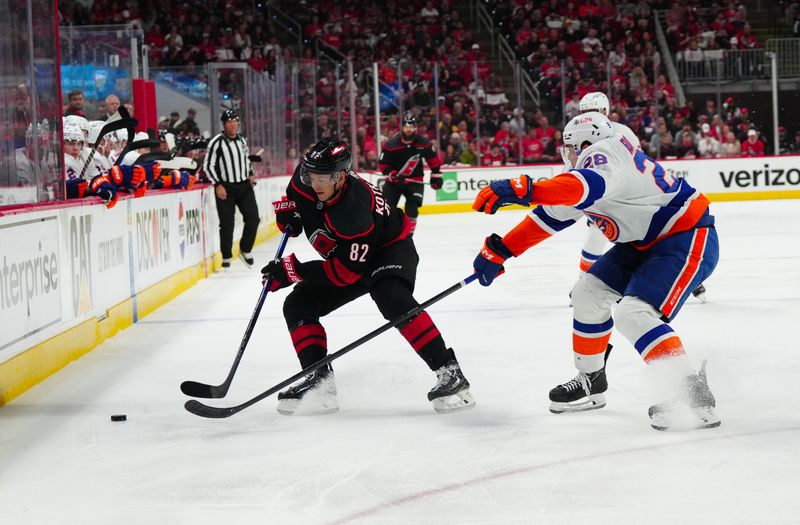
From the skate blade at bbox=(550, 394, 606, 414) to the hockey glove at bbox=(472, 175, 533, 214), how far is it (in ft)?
2.66

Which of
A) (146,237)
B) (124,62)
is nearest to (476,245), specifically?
(124,62)

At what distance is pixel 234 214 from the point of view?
9195 mm

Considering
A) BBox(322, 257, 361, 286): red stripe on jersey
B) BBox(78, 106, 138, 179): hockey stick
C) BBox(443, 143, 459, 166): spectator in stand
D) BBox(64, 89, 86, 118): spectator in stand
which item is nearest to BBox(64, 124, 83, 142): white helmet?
BBox(78, 106, 138, 179): hockey stick

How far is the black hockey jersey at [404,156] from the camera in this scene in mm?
11125

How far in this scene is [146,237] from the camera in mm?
6637

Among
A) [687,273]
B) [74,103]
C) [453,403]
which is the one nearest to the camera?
[687,273]

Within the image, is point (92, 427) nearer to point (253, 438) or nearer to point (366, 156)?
point (253, 438)

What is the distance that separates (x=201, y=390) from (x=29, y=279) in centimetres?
102

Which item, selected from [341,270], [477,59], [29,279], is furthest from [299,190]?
[477,59]

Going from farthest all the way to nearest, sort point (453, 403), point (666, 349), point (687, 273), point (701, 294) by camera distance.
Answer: point (701, 294), point (453, 403), point (687, 273), point (666, 349)

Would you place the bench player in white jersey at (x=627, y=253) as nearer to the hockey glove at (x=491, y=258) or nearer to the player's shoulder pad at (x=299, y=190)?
the hockey glove at (x=491, y=258)

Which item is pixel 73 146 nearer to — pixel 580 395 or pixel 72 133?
pixel 72 133

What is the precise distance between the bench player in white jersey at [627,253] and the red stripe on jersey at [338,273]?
45 cm

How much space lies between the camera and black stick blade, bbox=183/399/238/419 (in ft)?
11.9
